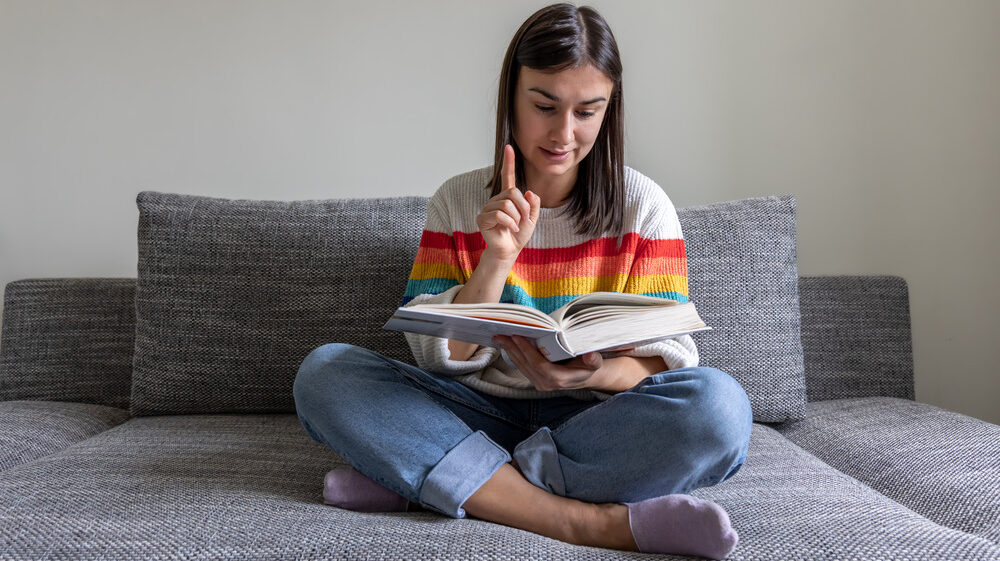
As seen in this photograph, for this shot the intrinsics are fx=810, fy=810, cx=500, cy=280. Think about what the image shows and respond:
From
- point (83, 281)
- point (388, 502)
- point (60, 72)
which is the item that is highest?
point (60, 72)

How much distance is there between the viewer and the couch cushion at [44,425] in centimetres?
139

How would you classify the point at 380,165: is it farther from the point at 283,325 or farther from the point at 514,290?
the point at 514,290

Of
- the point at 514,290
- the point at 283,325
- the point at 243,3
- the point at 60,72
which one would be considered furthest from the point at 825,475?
the point at 60,72

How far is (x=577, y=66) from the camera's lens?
4.13 ft

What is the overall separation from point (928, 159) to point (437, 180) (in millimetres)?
1243

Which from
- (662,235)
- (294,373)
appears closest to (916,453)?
(662,235)

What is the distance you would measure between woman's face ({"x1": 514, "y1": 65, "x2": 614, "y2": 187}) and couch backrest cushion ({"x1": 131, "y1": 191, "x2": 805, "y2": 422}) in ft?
1.43

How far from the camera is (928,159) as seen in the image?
2.05 metres

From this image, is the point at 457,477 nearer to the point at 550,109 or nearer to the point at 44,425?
the point at 550,109

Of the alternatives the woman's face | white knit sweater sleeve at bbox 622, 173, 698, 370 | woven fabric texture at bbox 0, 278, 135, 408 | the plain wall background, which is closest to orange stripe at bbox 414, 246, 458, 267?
the woman's face

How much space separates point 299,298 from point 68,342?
576mm

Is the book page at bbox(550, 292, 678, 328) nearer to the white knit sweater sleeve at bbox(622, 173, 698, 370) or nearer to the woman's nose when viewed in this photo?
the white knit sweater sleeve at bbox(622, 173, 698, 370)

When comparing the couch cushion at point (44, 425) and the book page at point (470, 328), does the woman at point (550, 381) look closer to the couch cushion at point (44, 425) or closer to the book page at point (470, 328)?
the book page at point (470, 328)

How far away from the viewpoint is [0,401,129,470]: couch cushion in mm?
1394
